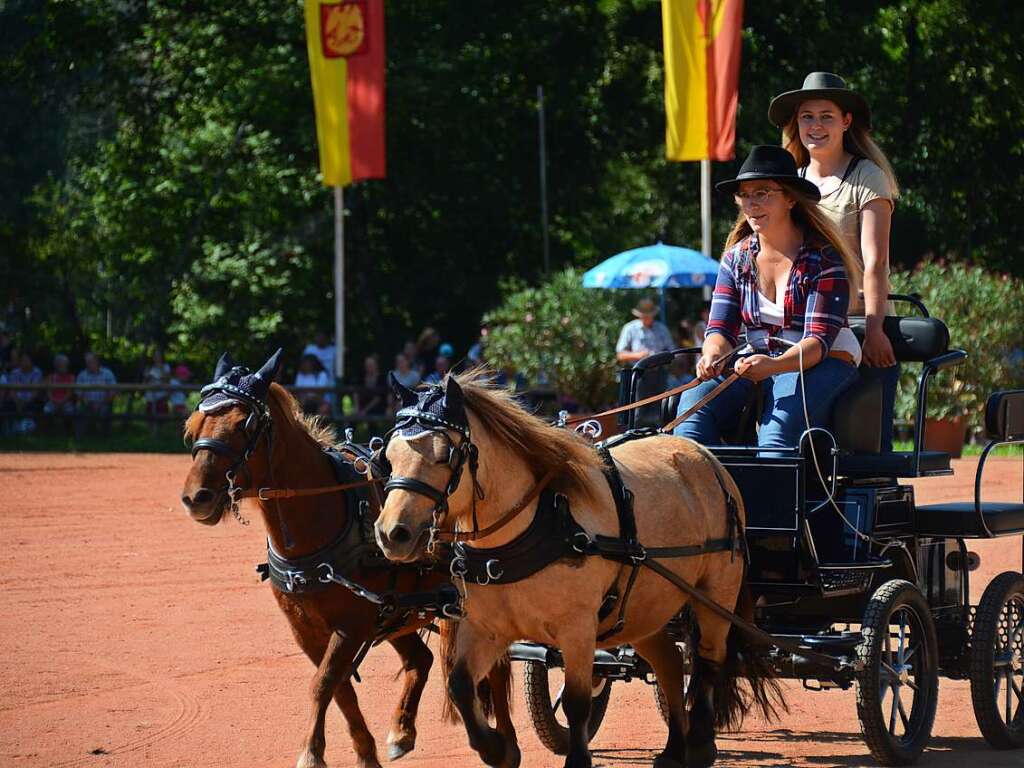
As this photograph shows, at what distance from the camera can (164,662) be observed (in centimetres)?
857

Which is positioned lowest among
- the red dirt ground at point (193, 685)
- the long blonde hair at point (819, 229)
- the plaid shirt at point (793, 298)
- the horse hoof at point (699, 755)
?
the red dirt ground at point (193, 685)

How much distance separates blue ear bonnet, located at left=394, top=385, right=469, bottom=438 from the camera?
5066 mm

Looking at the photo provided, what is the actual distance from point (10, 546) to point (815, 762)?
8.19m

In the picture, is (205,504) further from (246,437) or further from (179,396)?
(179,396)

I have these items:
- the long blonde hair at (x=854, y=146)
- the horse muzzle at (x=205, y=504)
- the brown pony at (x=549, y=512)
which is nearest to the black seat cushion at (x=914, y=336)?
the long blonde hair at (x=854, y=146)

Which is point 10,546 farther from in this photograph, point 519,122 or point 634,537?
point 519,122

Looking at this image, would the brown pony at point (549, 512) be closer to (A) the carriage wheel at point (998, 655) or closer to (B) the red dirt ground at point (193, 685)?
(B) the red dirt ground at point (193, 685)

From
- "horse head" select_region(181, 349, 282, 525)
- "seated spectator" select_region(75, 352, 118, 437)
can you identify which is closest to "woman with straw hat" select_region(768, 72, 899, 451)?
"horse head" select_region(181, 349, 282, 525)

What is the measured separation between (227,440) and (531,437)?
4.92 feet

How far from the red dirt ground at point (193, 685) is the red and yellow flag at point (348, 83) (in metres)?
8.36

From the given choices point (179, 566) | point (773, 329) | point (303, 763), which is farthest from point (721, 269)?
point (179, 566)

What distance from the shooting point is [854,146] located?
7.17 meters

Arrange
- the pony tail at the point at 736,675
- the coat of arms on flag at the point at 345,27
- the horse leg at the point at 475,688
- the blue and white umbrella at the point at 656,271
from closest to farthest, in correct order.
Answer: the horse leg at the point at 475,688 → the pony tail at the point at 736,675 → the blue and white umbrella at the point at 656,271 → the coat of arms on flag at the point at 345,27

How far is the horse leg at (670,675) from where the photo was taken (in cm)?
616
